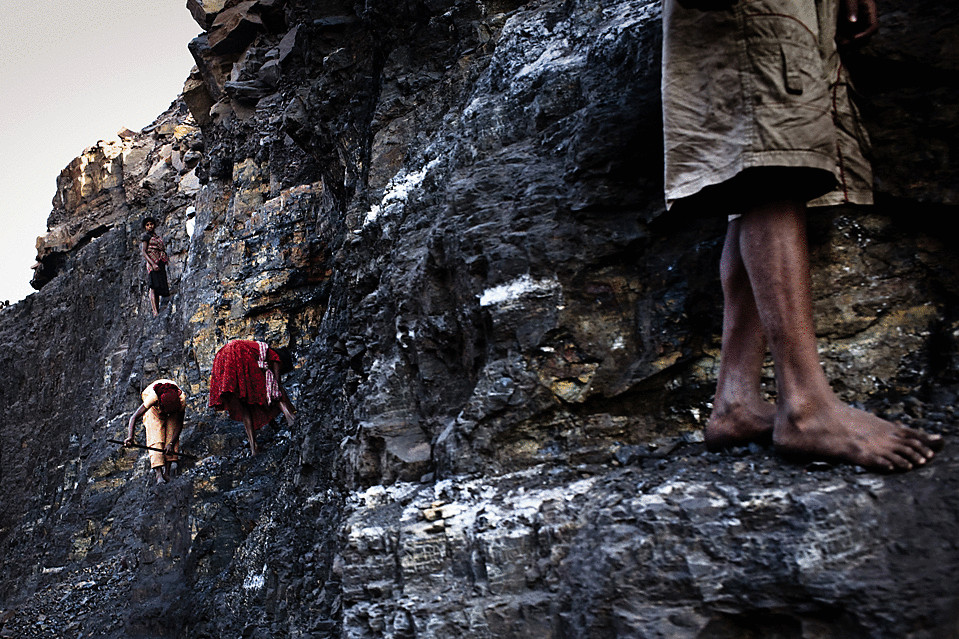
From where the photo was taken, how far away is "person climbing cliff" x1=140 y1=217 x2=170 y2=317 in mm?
11500

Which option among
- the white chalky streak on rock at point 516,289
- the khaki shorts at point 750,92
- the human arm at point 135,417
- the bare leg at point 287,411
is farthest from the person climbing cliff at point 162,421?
the khaki shorts at point 750,92

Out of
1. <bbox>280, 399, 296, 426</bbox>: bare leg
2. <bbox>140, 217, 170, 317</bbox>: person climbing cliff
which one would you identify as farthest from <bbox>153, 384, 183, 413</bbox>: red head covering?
<bbox>140, 217, 170, 317</bbox>: person climbing cliff

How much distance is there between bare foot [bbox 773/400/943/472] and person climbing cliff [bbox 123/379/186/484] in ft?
25.6

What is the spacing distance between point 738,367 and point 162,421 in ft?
25.8

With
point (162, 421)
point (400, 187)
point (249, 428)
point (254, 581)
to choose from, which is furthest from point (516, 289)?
point (162, 421)

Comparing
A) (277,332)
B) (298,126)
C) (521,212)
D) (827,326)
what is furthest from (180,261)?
(827,326)

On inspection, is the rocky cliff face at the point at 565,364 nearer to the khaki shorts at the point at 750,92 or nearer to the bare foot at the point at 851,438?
the bare foot at the point at 851,438

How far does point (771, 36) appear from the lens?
1.66 metres

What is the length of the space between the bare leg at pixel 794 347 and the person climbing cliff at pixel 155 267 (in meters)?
11.4

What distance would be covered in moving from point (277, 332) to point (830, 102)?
22.0 feet

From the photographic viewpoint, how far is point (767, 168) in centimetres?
160

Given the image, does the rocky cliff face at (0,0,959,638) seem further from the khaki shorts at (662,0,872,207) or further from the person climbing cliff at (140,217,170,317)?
the person climbing cliff at (140,217,170,317)

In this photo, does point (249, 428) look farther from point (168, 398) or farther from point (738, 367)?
point (738, 367)

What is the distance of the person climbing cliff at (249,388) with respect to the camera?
22.4 feet
